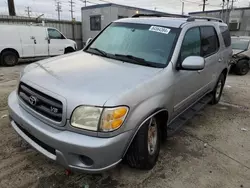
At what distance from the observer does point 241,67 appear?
28.7 ft

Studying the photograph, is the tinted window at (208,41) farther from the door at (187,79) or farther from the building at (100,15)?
the building at (100,15)

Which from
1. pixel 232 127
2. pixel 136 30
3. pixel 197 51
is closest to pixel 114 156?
pixel 136 30

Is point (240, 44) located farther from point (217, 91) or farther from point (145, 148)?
point (145, 148)

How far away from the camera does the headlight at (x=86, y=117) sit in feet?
6.46

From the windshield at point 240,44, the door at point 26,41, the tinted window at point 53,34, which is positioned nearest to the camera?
the windshield at point 240,44

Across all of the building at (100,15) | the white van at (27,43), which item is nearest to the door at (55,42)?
the white van at (27,43)

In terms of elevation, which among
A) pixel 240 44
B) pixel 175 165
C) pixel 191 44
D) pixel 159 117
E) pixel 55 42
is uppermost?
pixel 191 44

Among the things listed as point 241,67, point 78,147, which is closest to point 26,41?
point 241,67

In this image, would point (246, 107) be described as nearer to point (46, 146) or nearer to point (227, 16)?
point (46, 146)

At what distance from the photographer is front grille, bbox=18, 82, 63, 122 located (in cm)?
207

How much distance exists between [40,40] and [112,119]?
10.2m

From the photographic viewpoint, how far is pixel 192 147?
3.32m

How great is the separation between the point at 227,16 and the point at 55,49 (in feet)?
63.7

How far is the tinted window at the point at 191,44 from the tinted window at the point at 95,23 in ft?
44.8
